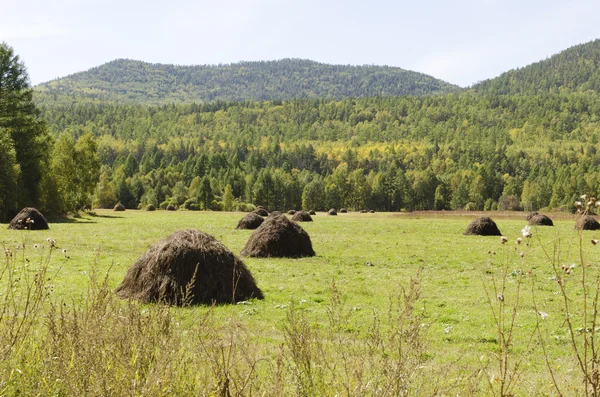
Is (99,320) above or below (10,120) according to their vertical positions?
below

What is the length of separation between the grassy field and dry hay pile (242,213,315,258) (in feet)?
3.67

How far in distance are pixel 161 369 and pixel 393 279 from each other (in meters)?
13.7

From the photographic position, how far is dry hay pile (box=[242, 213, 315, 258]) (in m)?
21.5

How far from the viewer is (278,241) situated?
2162 cm

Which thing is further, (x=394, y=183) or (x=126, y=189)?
(x=394, y=183)

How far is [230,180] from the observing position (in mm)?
135250

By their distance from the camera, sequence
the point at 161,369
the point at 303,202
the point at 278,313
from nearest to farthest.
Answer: the point at 161,369
the point at 278,313
the point at 303,202

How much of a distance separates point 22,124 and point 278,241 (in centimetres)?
3866

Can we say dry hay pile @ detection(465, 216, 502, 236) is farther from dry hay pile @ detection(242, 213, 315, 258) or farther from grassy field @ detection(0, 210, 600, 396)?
dry hay pile @ detection(242, 213, 315, 258)

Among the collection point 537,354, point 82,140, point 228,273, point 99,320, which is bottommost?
point 537,354

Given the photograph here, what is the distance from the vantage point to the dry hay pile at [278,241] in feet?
70.6

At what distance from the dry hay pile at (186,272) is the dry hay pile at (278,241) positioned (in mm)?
8455

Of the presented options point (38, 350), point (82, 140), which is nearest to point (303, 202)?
point (82, 140)

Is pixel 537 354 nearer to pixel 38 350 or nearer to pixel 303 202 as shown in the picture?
pixel 38 350
